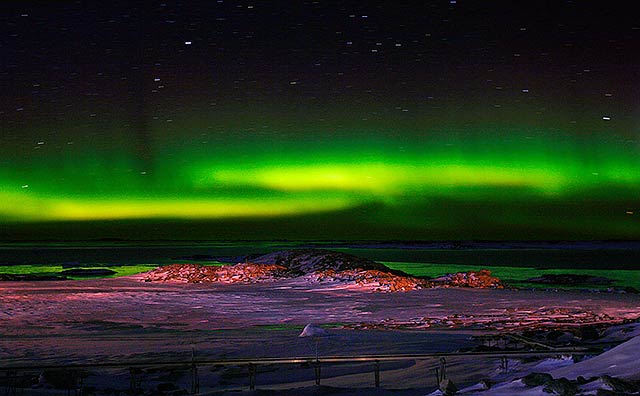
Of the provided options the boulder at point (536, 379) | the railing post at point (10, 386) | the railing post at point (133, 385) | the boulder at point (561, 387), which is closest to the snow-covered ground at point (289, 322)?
the boulder at point (536, 379)

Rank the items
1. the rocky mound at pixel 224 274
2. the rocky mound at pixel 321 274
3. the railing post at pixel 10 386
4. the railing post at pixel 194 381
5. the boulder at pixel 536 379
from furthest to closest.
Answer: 1. the rocky mound at pixel 224 274
2. the rocky mound at pixel 321 274
3. the railing post at pixel 194 381
4. the railing post at pixel 10 386
5. the boulder at pixel 536 379

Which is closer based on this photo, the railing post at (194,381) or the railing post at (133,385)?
the railing post at (194,381)

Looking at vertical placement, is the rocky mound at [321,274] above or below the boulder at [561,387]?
above

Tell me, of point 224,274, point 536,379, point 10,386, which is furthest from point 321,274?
point 536,379

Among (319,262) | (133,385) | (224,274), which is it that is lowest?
(133,385)

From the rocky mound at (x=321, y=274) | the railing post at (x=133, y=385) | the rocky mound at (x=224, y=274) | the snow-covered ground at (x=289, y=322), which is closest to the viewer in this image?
the railing post at (x=133, y=385)

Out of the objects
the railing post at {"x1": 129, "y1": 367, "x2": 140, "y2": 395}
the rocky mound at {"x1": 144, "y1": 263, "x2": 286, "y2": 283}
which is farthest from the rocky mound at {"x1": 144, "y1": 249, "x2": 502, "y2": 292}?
the railing post at {"x1": 129, "y1": 367, "x2": 140, "y2": 395}

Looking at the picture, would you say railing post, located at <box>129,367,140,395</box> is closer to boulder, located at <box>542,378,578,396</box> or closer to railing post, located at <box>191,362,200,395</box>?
railing post, located at <box>191,362,200,395</box>

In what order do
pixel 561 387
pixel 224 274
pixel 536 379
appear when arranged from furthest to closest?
pixel 224 274 → pixel 536 379 → pixel 561 387

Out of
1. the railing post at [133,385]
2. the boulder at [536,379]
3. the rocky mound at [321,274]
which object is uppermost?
the rocky mound at [321,274]

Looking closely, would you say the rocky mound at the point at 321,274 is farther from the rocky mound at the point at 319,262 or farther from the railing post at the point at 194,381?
the railing post at the point at 194,381

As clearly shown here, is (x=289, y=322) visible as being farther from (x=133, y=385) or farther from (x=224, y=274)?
(x=224, y=274)

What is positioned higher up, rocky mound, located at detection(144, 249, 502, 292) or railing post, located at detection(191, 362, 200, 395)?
rocky mound, located at detection(144, 249, 502, 292)

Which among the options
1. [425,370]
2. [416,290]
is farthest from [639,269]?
[425,370]
